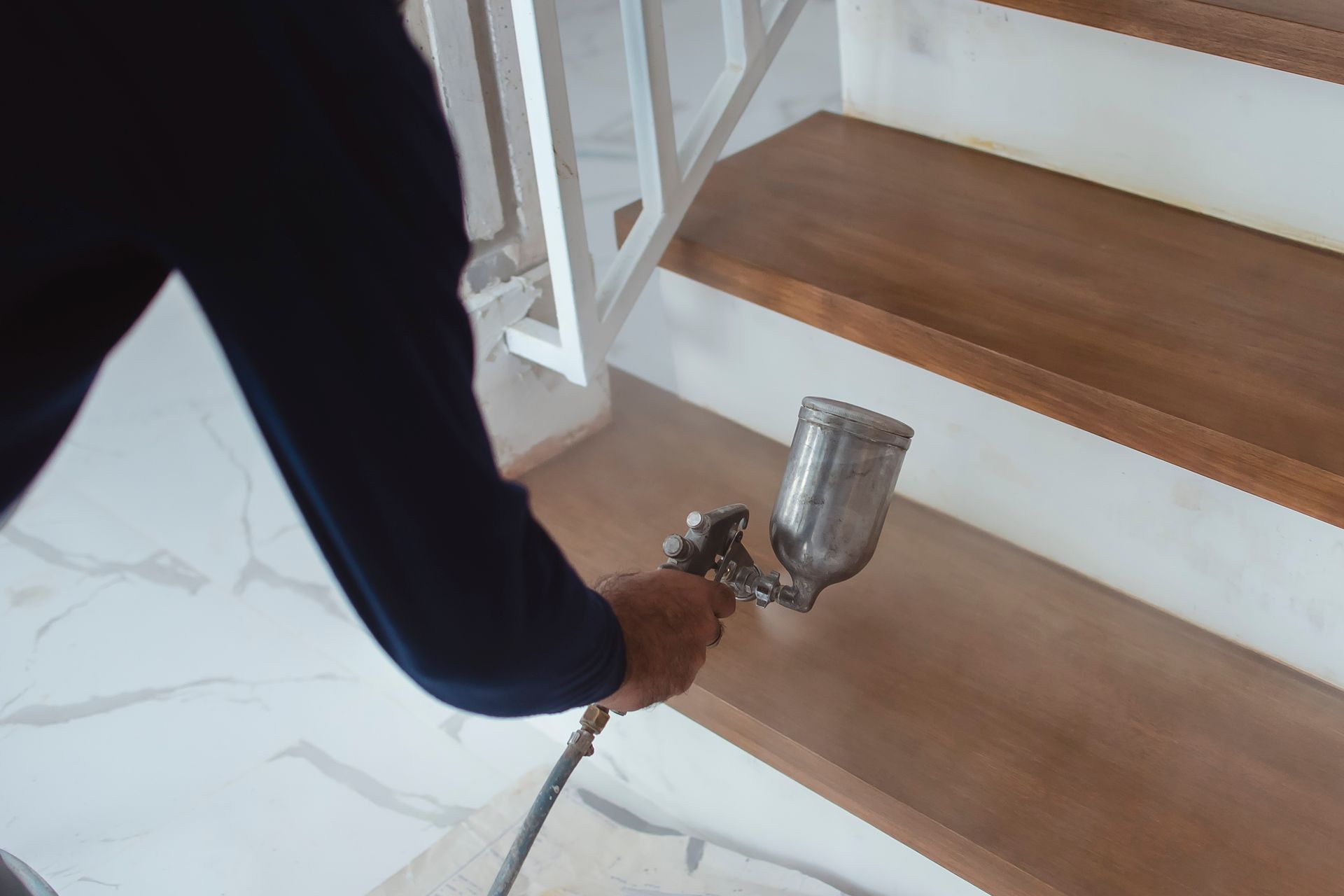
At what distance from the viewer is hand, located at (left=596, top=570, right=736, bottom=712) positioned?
725 mm

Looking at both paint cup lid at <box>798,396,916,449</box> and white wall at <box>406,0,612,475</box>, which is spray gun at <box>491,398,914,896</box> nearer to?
paint cup lid at <box>798,396,916,449</box>

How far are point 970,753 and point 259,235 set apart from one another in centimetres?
70

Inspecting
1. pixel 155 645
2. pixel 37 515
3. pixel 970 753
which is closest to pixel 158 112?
pixel 970 753

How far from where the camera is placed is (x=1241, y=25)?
0.79 metres

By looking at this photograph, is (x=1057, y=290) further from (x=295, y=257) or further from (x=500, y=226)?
(x=295, y=257)

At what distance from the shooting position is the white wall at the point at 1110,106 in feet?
3.14

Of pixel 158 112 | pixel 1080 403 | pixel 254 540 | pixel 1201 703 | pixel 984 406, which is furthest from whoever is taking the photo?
pixel 254 540

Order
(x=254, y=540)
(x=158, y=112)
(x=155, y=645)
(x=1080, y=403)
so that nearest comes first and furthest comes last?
1. (x=158, y=112)
2. (x=1080, y=403)
3. (x=155, y=645)
4. (x=254, y=540)

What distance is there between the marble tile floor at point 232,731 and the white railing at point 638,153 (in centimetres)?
38

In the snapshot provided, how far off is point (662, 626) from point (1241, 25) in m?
0.58

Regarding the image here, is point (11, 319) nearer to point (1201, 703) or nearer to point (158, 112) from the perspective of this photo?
point (158, 112)

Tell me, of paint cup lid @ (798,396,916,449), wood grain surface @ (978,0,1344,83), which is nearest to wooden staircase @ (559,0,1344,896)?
wood grain surface @ (978,0,1344,83)

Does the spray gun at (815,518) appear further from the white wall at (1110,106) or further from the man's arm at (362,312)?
the white wall at (1110,106)

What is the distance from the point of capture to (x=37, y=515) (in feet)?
4.87
